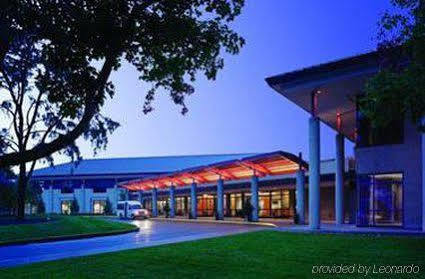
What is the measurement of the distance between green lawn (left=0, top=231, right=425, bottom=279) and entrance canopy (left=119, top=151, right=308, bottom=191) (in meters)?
20.8

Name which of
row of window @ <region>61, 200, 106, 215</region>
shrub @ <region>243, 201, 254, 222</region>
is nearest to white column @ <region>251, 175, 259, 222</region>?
shrub @ <region>243, 201, 254, 222</region>

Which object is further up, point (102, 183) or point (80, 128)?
point (80, 128)

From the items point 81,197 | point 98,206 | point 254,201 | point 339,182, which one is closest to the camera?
point 339,182

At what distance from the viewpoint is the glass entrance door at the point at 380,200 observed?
93.4ft

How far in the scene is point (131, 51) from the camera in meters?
10.2

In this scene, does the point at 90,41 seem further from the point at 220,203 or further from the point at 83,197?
the point at 83,197

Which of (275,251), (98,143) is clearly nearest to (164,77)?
(275,251)

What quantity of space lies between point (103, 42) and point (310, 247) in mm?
12708

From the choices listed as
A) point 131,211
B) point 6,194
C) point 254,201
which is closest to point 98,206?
point 131,211

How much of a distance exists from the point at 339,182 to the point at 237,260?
23225mm

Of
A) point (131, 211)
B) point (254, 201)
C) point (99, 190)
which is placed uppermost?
point (254, 201)

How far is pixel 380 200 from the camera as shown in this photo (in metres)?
29.2

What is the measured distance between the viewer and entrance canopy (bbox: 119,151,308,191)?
42531 millimetres

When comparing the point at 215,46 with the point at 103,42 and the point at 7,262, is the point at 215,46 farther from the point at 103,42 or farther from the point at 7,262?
the point at 7,262
